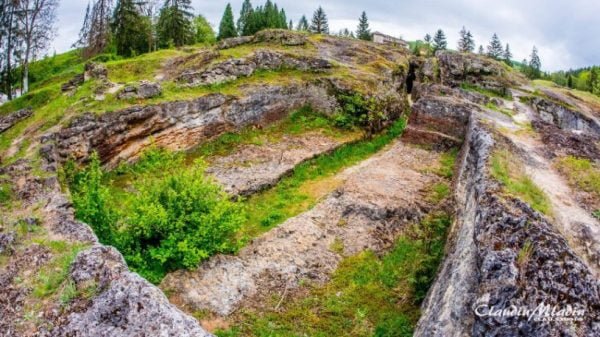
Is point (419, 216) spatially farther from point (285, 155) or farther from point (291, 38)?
point (291, 38)

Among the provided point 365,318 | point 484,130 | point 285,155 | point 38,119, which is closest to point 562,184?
point 484,130

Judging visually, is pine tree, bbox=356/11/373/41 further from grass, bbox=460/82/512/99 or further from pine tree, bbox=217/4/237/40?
grass, bbox=460/82/512/99

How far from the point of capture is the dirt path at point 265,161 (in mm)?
18266

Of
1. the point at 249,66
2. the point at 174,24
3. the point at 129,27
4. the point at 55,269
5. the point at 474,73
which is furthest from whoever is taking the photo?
the point at 174,24

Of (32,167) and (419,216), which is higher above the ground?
(32,167)

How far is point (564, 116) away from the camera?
27.8 metres

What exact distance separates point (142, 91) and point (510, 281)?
18289 mm

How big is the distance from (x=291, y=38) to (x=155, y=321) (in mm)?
27066

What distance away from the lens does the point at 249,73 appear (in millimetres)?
25156

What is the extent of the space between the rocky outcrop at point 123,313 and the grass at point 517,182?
7.71 meters

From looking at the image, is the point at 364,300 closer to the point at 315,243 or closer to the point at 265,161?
the point at 315,243

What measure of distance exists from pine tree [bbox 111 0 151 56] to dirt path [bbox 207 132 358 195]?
25.5 metres

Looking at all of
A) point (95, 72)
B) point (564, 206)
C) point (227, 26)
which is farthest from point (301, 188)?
point (227, 26)

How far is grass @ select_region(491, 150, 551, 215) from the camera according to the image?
1001 cm
